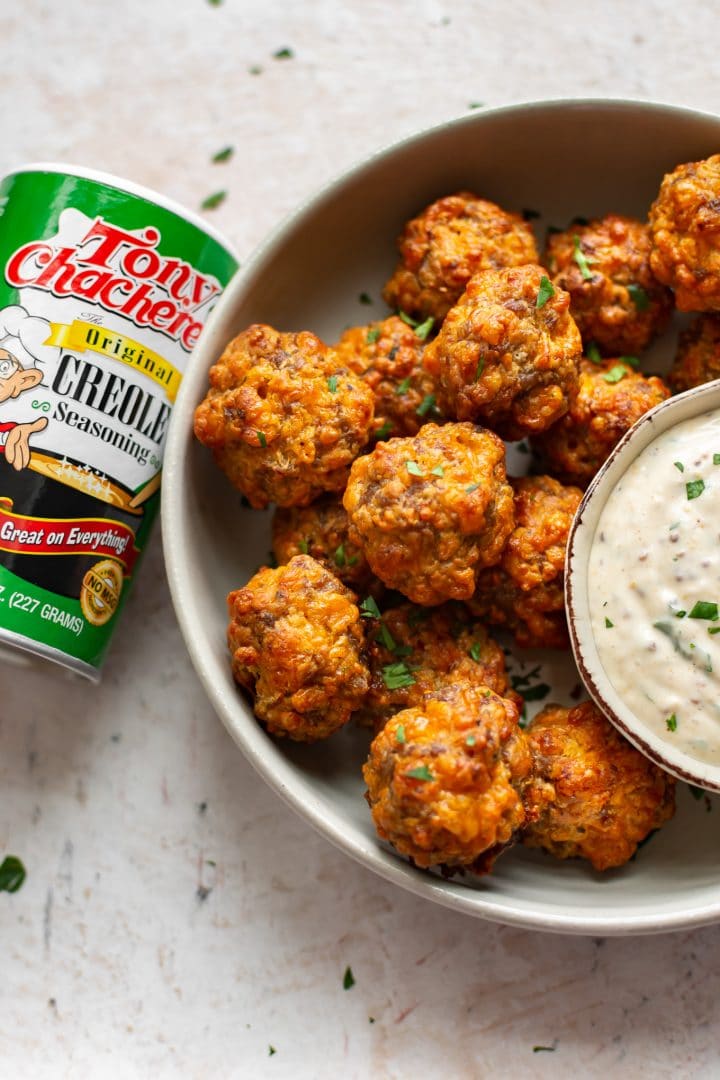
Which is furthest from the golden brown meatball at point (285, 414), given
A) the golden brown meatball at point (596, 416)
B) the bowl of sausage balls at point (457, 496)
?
the golden brown meatball at point (596, 416)

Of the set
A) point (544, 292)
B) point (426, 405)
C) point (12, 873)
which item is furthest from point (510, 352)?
point (12, 873)

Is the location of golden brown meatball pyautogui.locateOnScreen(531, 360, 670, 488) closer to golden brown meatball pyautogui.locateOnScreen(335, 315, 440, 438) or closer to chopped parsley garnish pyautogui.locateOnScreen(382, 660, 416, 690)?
golden brown meatball pyautogui.locateOnScreen(335, 315, 440, 438)

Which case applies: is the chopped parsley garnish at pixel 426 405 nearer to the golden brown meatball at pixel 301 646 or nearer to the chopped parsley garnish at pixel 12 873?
the golden brown meatball at pixel 301 646

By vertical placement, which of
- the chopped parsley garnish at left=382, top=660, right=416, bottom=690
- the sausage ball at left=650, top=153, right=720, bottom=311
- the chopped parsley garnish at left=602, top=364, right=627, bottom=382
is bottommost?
the chopped parsley garnish at left=382, top=660, right=416, bottom=690

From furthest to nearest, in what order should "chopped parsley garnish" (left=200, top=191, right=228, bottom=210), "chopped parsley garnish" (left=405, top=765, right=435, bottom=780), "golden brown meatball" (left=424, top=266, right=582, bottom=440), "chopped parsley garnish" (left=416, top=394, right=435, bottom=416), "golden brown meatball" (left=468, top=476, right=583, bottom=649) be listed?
"chopped parsley garnish" (left=200, top=191, right=228, bottom=210) < "chopped parsley garnish" (left=416, top=394, right=435, bottom=416) < "golden brown meatball" (left=468, top=476, right=583, bottom=649) < "golden brown meatball" (left=424, top=266, right=582, bottom=440) < "chopped parsley garnish" (left=405, top=765, right=435, bottom=780)

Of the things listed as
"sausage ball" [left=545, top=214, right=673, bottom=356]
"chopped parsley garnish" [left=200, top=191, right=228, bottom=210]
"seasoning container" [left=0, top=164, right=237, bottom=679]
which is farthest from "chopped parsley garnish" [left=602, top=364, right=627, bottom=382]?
"chopped parsley garnish" [left=200, top=191, right=228, bottom=210]

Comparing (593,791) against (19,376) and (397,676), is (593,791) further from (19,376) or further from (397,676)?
(19,376)

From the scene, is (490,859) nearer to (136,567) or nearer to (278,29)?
(136,567)
